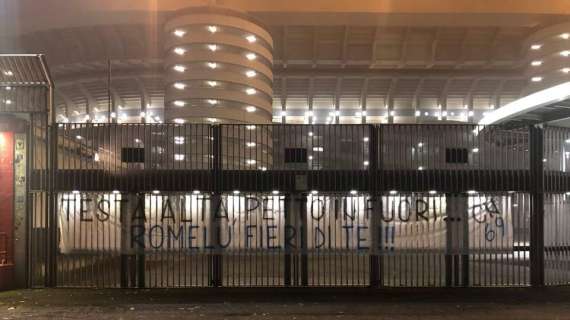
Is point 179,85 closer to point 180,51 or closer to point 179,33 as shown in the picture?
point 180,51

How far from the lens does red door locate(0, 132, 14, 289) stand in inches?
410

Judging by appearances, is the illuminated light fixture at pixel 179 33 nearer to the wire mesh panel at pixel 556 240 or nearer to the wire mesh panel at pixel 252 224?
the wire mesh panel at pixel 252 224

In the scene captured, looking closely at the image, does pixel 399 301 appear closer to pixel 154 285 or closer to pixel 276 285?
pixel 276 285

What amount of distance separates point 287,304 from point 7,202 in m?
6.30

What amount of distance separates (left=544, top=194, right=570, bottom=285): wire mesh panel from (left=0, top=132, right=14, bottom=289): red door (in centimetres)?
1145

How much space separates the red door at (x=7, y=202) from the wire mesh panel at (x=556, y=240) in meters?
11.4

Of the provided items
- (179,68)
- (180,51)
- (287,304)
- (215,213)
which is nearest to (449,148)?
(287,304)

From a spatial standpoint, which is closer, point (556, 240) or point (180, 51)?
point (556, 240)

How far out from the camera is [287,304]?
9.18 metres

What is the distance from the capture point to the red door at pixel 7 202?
34.1 feet

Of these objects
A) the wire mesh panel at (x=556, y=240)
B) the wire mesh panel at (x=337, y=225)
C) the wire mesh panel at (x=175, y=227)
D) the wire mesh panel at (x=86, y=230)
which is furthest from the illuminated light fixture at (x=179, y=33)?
the wire mesh panel at (x=556, y=240)

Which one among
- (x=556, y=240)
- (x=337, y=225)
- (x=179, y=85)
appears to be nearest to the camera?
(x=337, y=225)

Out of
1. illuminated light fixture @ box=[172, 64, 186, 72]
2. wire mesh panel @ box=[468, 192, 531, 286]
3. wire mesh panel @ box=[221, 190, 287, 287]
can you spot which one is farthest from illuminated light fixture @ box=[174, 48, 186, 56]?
wire mesh panel @ box=[468, 192, 531, 286]

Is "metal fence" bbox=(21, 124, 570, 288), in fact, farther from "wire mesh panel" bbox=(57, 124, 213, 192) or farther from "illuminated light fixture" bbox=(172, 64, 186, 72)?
"illuminated light fixture" bbox=(172, 64, 186, 72)
